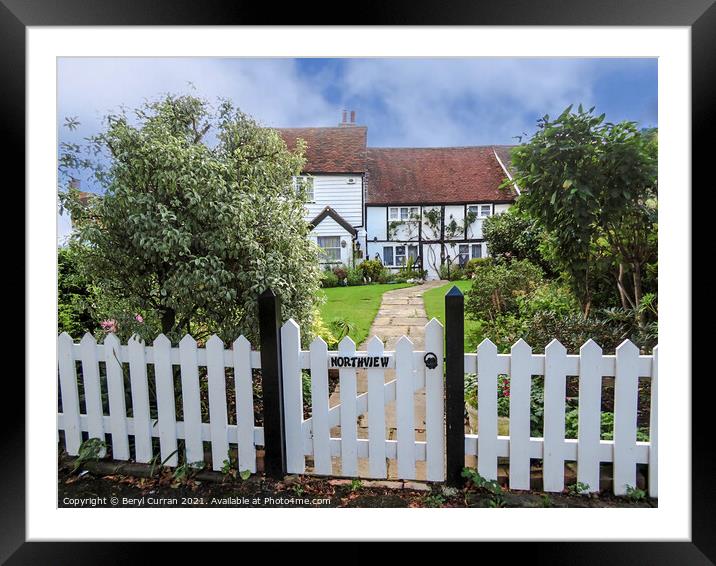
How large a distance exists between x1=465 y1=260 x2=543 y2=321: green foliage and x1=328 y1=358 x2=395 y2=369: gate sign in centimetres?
66

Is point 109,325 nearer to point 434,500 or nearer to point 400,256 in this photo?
point 400,256

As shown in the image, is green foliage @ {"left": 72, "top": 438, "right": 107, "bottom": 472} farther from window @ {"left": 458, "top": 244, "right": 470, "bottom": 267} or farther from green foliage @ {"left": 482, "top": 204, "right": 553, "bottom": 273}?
green foliage @ {"left": 482, "top": 204, "right": 553, "bottom": 273}

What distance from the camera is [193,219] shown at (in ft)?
5.75

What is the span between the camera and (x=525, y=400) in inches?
→ 56.1

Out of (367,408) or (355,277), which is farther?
(355,277)

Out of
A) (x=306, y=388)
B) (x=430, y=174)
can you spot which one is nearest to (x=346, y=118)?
(x=430, y=174)

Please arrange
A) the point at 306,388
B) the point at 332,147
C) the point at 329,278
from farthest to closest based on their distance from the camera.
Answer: the point at 306,388 < the point at 329,278 < the point at 332,147

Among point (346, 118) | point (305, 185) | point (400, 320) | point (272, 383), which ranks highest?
point (346, 118)

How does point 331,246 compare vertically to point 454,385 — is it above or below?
above

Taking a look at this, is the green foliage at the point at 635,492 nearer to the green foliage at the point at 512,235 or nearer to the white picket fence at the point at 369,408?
the white picket fence at the point at 369,408
